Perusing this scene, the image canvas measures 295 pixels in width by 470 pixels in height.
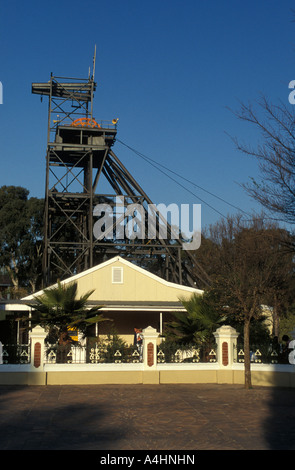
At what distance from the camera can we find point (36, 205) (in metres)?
52.0

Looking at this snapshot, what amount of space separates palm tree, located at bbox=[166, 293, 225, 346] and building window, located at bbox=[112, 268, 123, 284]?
24.0ft

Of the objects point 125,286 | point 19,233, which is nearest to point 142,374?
point 125,286

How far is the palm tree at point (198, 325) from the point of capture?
61.4 feet

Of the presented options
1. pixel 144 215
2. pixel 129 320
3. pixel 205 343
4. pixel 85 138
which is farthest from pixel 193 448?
pixel 85 138

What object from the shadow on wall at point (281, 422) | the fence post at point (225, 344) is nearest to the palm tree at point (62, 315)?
the fence post at point (225, 344)

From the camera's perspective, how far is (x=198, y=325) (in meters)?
18.8

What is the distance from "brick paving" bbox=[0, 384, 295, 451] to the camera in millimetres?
9164

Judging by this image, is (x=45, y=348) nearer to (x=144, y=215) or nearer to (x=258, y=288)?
(x=258, y=288)

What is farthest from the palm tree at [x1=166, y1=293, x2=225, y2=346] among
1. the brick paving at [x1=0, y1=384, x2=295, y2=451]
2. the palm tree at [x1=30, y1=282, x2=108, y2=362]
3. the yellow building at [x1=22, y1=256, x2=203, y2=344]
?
the yellow building at [x1=22, y1=256, x2=203, y2=344]

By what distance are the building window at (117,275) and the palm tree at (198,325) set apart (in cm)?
730

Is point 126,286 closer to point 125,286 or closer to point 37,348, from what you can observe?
point 125,286

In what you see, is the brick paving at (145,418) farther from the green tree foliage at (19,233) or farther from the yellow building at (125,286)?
the green tree foliage at (19,233)

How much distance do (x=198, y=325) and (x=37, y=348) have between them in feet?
18.0

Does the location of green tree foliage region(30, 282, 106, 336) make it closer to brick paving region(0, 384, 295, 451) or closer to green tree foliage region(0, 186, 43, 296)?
brick paving region(0, 384, 295, 451)
